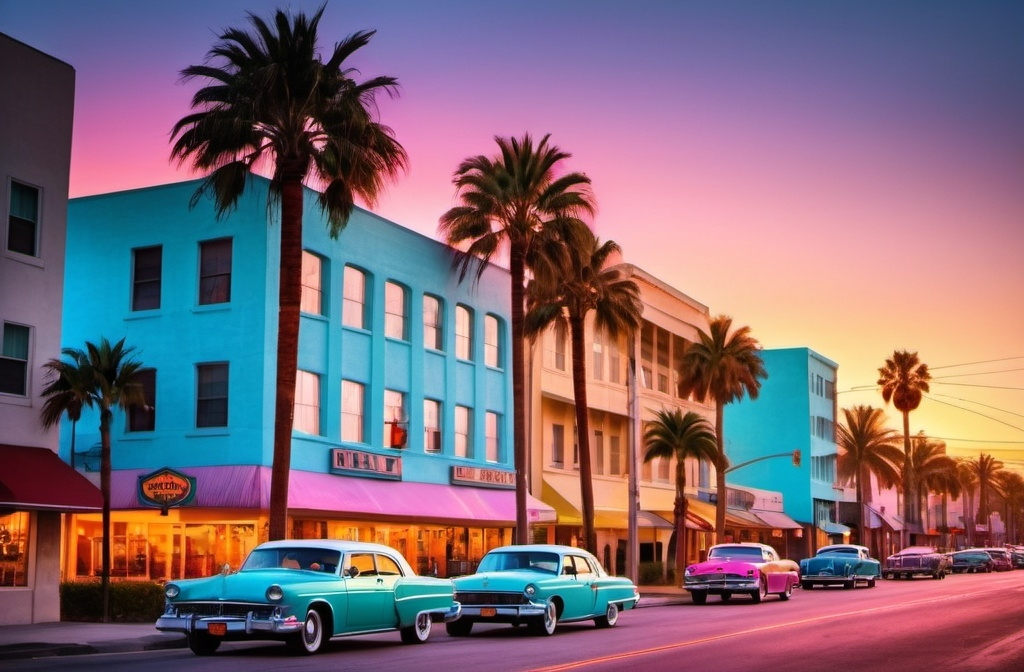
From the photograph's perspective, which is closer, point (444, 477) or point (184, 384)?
point (184, 384)

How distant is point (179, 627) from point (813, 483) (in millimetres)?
73349

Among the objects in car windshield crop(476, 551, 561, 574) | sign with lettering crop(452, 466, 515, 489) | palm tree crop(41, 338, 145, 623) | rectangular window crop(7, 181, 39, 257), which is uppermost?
rectangular window crop(7, 181, 39, 257)

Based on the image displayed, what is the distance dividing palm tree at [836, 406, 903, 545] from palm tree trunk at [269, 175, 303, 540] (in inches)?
2636


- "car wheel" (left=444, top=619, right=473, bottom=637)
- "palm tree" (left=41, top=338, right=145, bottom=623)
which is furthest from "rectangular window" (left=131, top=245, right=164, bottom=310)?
"car wheel" (left=444, top=619, right=473, bottom=637)

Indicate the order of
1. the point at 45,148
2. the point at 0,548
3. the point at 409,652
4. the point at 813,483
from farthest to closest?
1. the point at 813,483
2. the point at 45,148
3. the point at 0,548
4. the point at 409,652

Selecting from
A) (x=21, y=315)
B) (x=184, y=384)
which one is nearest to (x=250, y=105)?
(x=21, y=315)

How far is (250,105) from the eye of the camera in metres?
28.0

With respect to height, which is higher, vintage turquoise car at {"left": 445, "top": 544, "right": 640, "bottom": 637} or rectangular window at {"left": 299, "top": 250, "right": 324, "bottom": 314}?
rectangular window at {"left": 299, "top": 250, "right": 324, "bottom": 314}

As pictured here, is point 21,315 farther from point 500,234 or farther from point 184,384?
point 500,234

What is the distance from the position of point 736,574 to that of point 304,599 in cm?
1966

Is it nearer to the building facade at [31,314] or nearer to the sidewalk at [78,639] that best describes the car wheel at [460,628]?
the sidewalk at [78,639]

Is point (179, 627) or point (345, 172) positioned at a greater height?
point (345, 172)

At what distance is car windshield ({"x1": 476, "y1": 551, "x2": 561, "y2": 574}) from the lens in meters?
23.1

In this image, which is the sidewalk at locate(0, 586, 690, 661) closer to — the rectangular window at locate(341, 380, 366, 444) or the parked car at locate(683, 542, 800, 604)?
the rectangular window at locate(341, 380, 366, 444)
